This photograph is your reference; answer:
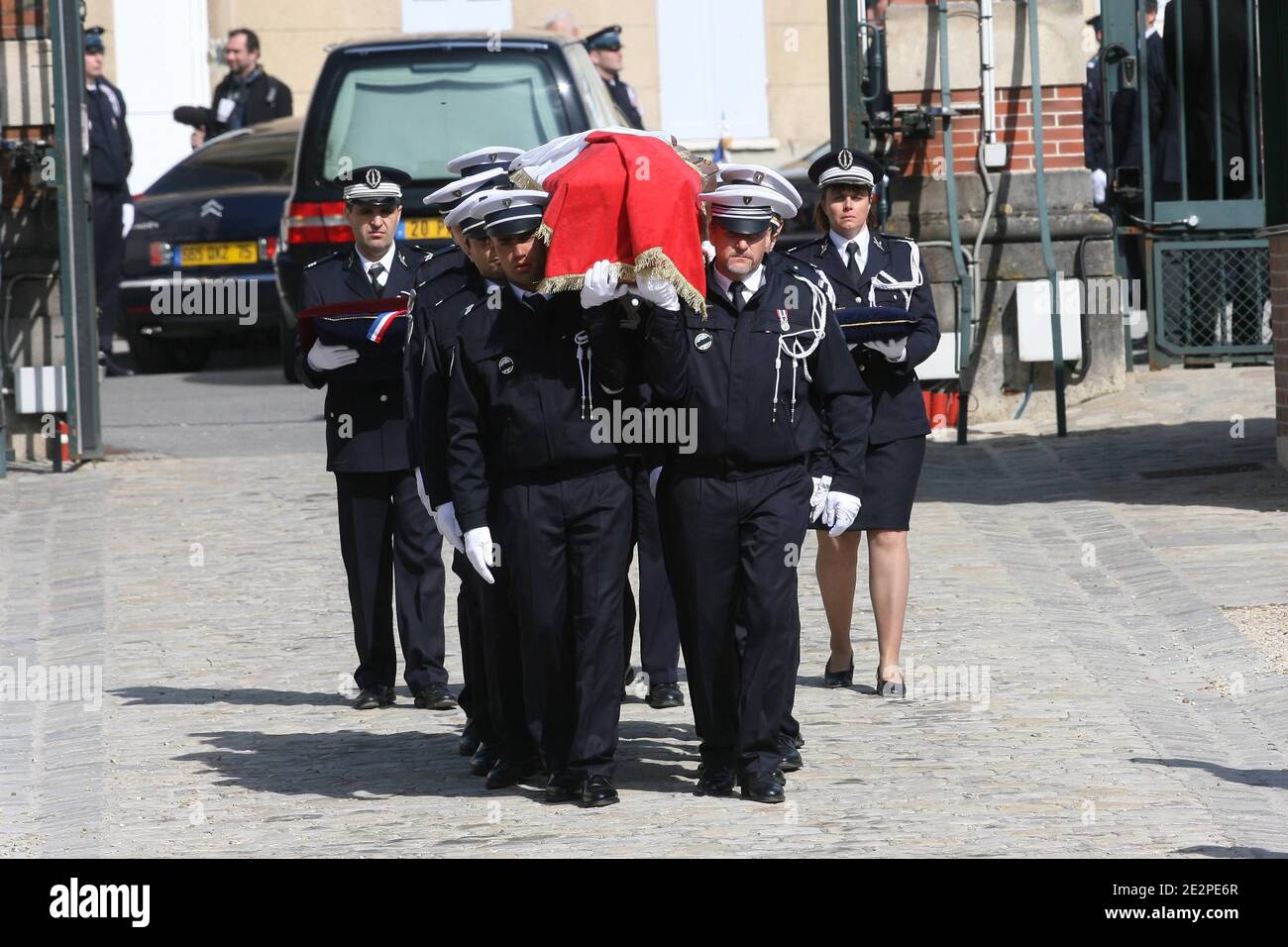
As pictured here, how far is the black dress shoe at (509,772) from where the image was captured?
7281mm

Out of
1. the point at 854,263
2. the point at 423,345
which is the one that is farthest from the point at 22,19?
the point at 423,345

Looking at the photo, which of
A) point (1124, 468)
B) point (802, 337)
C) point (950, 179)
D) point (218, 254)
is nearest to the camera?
point (802, 337)

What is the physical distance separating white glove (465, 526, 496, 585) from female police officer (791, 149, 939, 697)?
192 cm

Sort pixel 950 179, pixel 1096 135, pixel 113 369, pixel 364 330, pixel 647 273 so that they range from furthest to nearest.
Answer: pixel 113 369 < pixel 1096 135 < pixel 950 179 < pixel 364 330 < pixel 647 273

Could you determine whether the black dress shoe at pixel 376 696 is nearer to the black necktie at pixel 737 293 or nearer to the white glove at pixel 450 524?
the white glove at pixel 450 524

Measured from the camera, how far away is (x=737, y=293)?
7059 mm

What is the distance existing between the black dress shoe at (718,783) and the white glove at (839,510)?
0.90m

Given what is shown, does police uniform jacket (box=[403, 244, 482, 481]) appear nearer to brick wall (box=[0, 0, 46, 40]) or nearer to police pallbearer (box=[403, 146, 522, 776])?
police pallbearer (box=[403, 146, 522, 776])

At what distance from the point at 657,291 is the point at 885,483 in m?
2.10

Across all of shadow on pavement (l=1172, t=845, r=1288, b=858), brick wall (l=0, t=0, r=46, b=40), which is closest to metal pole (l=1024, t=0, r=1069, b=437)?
brick wall (l=0, t=0, r=46, b=40)

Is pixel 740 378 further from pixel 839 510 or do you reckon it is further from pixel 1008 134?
pixel 1008 134

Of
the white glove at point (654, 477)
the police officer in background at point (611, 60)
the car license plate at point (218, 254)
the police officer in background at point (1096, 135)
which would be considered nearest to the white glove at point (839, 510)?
the white glove at point (654, 477)

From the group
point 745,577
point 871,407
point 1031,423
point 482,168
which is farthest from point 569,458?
point 1031,423
